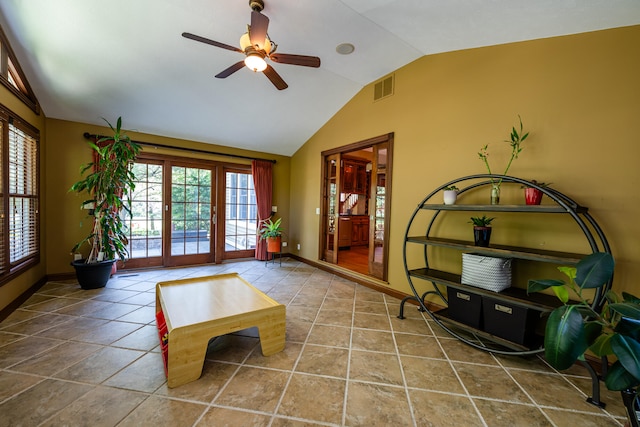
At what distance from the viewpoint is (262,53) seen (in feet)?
7.13

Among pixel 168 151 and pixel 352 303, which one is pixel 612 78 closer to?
pixel 352 303

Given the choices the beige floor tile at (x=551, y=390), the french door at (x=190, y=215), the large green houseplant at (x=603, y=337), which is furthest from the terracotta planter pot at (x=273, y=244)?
the large green houseplant at (x=603, y=337)

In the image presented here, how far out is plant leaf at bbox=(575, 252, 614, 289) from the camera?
1.31 m

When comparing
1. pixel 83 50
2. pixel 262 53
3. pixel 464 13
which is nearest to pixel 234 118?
pixel 83 50

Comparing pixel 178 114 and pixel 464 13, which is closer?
pixel 464 13

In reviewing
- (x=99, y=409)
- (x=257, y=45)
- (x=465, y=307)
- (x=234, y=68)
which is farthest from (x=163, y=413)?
(x=234, y=68)

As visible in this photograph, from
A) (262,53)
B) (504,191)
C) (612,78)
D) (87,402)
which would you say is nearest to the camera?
(87,402)

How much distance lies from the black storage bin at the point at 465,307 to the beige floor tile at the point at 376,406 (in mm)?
1013

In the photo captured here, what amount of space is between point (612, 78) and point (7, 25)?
18.0 feet

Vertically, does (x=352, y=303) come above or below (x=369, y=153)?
below

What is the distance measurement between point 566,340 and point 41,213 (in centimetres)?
575

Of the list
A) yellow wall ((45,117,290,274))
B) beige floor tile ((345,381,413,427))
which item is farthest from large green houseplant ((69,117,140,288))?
beige floor tile ((345,381,413,427))

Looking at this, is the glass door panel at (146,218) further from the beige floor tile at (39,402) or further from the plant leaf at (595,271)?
the plant leaf at (595,271)

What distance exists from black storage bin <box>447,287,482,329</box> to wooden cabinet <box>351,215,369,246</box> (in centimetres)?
432
